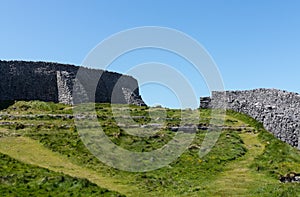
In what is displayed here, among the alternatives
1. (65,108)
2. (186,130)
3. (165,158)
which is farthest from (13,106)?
(165,158)

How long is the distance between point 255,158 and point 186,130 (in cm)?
767

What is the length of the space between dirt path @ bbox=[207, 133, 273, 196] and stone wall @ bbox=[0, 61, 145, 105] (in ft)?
84.1

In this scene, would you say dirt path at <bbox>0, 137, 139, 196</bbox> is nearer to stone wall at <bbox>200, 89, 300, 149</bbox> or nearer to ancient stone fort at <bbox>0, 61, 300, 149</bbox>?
stone wall at <bbox>200, 89, 300, 149</bbox>

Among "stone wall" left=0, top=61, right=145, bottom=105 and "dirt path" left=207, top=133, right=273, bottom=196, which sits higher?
"stone wall" left=0, top=61, right=145, bottom=105

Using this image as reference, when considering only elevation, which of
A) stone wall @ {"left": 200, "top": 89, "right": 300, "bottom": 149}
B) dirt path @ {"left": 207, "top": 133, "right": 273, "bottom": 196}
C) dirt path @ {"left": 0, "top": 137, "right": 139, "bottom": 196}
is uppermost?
stone wall @ {"left": 200, "top": 89, "right": 300, "bottom": 149}

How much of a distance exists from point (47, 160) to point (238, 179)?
34.2 feet

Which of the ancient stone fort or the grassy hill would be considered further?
the ancient stone fort

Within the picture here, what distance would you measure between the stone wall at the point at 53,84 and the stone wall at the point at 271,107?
10059 mm

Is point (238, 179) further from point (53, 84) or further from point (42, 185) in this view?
point (53, 84)

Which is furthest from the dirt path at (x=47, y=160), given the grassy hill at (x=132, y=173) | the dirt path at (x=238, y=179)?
the dirt path at (x=238, y=179)

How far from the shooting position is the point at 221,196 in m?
18.9

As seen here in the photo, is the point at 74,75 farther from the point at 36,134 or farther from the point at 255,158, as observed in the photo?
the point at 255,158

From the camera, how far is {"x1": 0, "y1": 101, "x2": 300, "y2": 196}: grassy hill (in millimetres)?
18766

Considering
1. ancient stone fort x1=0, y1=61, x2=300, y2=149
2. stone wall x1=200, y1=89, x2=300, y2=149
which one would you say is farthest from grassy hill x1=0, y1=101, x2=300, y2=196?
ancient stone fort x1=0, y1=61, x2=300, y2=149
